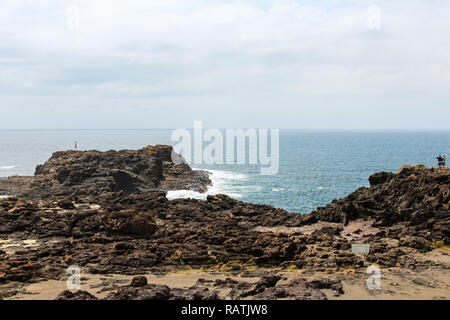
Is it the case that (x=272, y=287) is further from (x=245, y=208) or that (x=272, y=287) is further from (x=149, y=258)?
(x=245, y=208)

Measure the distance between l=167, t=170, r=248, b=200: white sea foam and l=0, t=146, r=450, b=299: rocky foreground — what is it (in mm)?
17502

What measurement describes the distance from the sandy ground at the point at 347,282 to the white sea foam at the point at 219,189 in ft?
116

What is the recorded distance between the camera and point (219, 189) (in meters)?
66.6

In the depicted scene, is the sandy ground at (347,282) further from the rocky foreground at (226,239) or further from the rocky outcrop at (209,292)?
the rocky outcrop at (209,292)

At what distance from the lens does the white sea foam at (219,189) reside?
2293 inches

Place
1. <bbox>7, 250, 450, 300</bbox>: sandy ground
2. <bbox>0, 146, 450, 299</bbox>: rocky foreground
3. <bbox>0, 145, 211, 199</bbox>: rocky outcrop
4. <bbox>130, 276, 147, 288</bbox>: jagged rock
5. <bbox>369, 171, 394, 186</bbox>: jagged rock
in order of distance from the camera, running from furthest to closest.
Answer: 1. <bbox>0, 145, 211, 199</bbox>: rocky outcrop
2. <bbox>369, 171, 394, 186</bbox>: jagged rock
3. <bbox>0, 146, 450, 299</bbox>: rocky foreground
4. <bbox>7, 250, 450, 300</bbox>: sandy ground
5. <bbox>130, 276, 147, 288</bbox>: jagged rock

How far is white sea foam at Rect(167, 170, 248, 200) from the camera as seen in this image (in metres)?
58.2

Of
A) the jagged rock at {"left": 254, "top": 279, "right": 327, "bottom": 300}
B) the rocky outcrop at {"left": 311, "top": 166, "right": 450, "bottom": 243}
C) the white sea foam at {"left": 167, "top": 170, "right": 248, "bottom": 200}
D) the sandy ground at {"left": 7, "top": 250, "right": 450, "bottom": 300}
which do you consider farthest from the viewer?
the white sea foam at {"left": 167, "top": 170, "right": 248, "bottom": 200}

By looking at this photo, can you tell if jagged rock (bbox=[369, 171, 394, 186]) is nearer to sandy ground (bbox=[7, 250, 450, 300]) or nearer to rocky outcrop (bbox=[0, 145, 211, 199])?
sandy ground (bbox=[7, 250, 450, 300])

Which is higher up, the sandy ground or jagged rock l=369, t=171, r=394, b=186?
jagged rock l=369, t=171, r=394, b=186

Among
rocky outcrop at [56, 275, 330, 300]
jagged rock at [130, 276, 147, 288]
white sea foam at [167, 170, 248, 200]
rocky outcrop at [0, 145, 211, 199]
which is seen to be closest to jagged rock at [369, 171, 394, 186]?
rocky outcrop at [56, 275, 330, 300]

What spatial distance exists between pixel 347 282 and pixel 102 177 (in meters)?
44.9
